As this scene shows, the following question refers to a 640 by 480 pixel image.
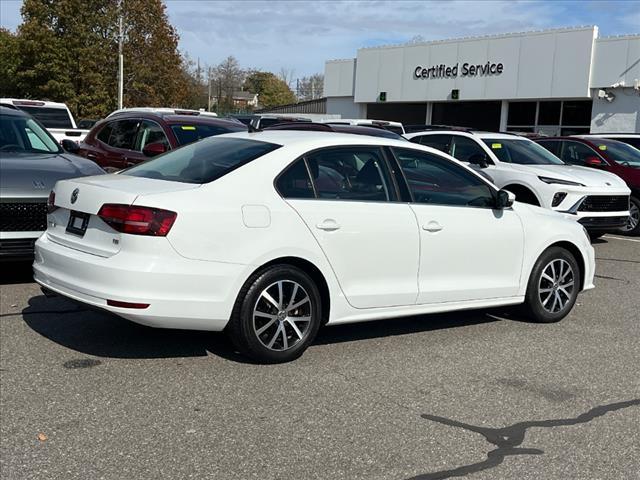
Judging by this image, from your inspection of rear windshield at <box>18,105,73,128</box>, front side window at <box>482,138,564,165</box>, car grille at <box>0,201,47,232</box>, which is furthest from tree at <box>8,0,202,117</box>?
car grille at <box>0,201,47,232</box>

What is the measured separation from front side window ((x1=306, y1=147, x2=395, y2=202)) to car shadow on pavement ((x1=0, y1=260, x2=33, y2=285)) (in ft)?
11.8

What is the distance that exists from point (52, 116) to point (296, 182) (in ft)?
39.2

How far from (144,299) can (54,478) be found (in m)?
1.36

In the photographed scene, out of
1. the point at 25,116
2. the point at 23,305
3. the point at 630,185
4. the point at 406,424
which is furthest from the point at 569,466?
the point at 630,185

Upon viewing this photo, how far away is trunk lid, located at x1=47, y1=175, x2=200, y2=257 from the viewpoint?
16.0ft

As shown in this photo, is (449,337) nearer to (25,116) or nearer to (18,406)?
(18,406)

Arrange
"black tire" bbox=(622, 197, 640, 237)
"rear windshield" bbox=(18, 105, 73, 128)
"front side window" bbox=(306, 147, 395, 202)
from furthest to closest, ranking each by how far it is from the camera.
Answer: "rear windshield" bbox=(18, 105, 73, 128)
"black tire" bbox=(622, 197, 640, 237)
"front side window" bbox=(306, 147, 395, 202)

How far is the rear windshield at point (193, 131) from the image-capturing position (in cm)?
975

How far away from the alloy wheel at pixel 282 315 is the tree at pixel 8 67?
47.2 m

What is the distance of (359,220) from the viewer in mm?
5426

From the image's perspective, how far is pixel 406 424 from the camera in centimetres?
429

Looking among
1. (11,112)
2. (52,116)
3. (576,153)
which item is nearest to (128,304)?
(11,112)

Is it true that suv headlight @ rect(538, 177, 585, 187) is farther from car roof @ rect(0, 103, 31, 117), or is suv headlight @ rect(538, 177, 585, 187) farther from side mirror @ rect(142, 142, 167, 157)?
car roof @ rect(0, 103, 31, 117)

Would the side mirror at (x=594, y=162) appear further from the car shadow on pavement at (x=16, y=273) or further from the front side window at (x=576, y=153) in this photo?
the car shadow on pavement at (x=16, y=273)
